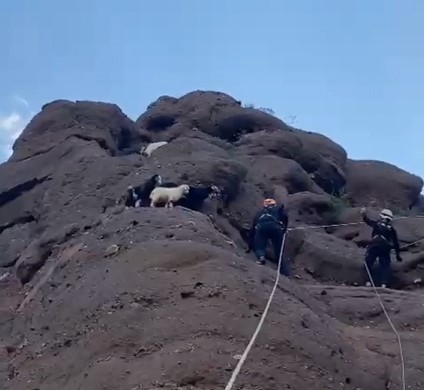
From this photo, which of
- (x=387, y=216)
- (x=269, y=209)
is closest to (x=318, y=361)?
(x=269, y=209)

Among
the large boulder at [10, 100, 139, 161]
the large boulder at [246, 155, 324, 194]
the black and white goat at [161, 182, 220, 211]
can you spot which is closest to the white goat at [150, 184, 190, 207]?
the black and white goat at [161, 182, 220, 211]

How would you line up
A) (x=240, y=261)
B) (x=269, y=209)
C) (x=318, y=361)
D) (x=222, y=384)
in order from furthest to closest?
(x=269, y=209)
(x=240, y=261)
(x=318, y=361)
(x=222, y=384)

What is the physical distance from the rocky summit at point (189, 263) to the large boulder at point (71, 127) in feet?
0.20

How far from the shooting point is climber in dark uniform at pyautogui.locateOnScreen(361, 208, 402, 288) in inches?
667

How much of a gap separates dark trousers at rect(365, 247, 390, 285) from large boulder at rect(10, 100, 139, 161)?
28.5 ft

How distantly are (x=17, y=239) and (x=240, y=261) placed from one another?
914cm

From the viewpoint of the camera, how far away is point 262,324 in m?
9.69

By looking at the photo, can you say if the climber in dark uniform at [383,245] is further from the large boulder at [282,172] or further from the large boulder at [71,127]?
the large boulder at [71,127]

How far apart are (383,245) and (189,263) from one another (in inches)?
304

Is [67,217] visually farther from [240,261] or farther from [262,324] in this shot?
[262,324]

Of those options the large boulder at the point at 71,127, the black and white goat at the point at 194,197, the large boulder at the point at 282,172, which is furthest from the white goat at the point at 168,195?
the large boulder at the point at 71,127

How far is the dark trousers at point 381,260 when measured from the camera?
57.0 ft

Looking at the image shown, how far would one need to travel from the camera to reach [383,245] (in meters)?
17.2

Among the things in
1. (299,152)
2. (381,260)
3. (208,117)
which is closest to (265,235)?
(381,260)
